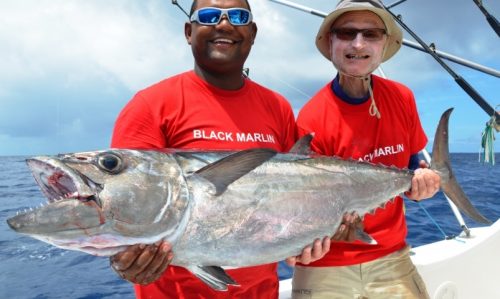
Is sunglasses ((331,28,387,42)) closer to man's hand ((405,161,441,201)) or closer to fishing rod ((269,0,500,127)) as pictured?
man's hand ((405,161,441,201))

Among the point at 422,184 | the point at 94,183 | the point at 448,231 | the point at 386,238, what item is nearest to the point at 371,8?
the point at 422,184

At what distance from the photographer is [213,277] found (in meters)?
1.65

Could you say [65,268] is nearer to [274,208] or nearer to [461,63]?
[274,208]

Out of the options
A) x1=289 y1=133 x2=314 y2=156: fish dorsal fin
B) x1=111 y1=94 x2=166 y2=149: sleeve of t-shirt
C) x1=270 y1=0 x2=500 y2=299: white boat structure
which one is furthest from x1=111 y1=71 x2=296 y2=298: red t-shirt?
x1=270 y1=0 x2=500 y2=299: white boat structure

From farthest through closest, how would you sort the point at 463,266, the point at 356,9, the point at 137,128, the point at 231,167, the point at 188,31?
1. the point at 463,266
2. the point at 356,9
3. the point at 188,31
4. the point at 137,128
5. the point at 231,167

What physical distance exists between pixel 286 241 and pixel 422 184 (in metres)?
1.00

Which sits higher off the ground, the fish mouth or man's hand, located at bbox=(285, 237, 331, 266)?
the fish mouth

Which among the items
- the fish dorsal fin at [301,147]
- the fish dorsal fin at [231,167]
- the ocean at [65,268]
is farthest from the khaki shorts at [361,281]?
the ocean at [65,268]

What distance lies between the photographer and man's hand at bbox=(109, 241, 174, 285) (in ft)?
5.11

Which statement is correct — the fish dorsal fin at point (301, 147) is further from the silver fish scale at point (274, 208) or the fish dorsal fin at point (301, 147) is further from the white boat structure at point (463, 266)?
the white boat structure at point (463, 266)

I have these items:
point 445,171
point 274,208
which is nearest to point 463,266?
point 445,171

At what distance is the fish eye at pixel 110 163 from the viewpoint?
4.98 ft

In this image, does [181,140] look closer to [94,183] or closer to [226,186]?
[226,186]

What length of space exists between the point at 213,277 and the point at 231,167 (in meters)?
0.43
